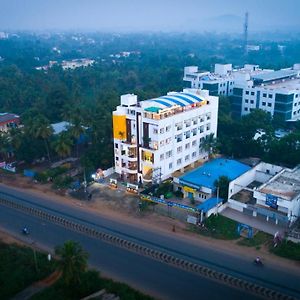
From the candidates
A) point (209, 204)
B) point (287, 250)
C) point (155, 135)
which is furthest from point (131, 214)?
point (287, 250)

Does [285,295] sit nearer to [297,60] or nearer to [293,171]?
[293,171]

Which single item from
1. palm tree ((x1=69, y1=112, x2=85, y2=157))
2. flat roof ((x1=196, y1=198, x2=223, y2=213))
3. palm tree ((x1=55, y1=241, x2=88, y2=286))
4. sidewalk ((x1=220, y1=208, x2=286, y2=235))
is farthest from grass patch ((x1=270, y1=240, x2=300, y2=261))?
palm tree ((x1=69, y1=112, x2=85, y2=157))

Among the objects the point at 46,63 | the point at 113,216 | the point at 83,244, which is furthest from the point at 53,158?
the point at 46,63

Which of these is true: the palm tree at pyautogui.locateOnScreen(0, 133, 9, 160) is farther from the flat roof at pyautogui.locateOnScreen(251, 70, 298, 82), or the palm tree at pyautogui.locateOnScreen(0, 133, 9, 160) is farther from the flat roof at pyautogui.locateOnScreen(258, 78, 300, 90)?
the flat roof at pyautogui.locateOnScreen(251, 70, 298, 82)

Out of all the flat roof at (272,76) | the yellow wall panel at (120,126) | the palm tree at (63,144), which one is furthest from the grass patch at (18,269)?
the flat roof at (272,76)

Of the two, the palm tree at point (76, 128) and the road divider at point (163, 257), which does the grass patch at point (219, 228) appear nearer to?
the road divider at point (163, 257)

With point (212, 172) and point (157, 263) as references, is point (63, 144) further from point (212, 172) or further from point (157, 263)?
point (157, 263)
